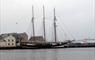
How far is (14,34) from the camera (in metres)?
135

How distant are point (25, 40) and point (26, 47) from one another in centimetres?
569

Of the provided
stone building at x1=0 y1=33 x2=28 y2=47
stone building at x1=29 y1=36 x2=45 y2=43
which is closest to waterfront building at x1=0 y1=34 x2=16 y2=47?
stone building at x1=0 y1=33 x2=28 y2=47

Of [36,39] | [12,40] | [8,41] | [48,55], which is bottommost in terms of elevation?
[48,55]

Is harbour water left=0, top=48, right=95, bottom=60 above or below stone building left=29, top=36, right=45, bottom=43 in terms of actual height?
below

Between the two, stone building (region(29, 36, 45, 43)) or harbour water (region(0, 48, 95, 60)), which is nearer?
harbour water (region(0, 48, 95, 60))

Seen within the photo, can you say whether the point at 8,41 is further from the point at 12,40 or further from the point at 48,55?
the point at 48,55

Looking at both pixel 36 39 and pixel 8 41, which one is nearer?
pixel 36 39

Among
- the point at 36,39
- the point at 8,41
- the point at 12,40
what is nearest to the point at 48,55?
the point at 36,39

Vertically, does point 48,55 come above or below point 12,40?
below

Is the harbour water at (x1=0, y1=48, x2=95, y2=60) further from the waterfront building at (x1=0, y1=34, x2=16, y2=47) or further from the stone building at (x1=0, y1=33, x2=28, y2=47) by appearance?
the waterfront building at (x1=0, y1=34, x2=16, y2=47)

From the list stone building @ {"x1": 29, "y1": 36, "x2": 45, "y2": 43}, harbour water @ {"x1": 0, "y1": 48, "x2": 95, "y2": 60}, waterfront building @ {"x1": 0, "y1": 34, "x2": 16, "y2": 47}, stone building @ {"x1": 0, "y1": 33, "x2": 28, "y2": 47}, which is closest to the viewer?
harbour water @ {"x1": 0, "y1": 48, "x2": 95, "y2": 60}

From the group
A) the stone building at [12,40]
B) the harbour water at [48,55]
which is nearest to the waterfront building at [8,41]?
the stone building at [12,40]

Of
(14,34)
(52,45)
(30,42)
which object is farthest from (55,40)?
(14,34)

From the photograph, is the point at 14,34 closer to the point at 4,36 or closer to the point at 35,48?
the point at 4,36
